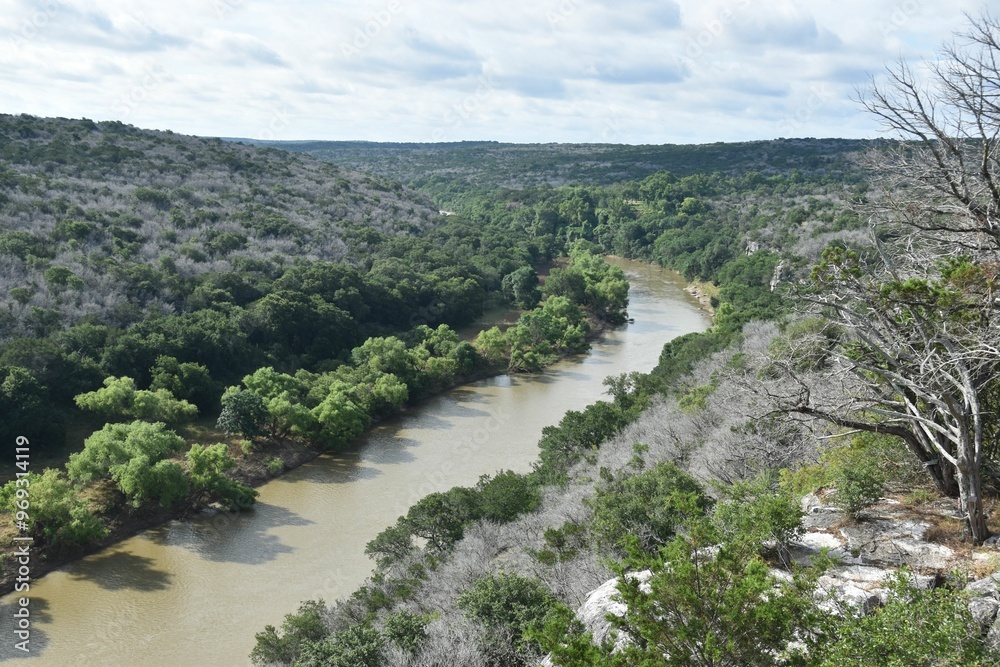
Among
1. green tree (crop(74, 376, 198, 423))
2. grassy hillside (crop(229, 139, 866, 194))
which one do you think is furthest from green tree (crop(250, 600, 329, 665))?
grassy hillside (crop(229, 139, 866, 194))

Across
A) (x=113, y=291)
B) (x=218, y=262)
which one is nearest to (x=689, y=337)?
(x=218, y=262)

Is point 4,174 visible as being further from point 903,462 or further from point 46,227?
point 903,462

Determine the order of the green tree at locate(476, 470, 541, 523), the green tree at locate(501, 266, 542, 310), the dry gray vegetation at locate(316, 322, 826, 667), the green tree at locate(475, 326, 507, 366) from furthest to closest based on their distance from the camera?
the green tree at locate(501, 266, 542, 310) < the green tree at locate(475, 326, 507, 366) < the green tree at locate(476, 470, 541, 523) < the dry gray vegetation at locate(316, 322, 826, 667)

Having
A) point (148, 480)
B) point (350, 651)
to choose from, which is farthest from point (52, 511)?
point (350, 651)

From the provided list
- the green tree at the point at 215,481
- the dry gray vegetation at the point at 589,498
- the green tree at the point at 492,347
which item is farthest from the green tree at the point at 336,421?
the green tree at the point at 492,347

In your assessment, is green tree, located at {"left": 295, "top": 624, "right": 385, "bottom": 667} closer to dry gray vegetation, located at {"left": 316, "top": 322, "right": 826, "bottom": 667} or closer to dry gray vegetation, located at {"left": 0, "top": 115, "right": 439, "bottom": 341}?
dry gray vegetation, located at {"left": 316, "top": 322, "right": 826, "bottom": 667}
